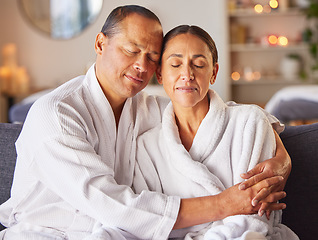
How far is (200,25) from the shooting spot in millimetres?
6586

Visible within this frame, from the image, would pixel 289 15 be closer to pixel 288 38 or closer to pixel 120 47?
pixel 288 38

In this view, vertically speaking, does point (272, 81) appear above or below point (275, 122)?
below

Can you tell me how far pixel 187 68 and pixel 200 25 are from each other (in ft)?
17.1

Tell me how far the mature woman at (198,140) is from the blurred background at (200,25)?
488 cm

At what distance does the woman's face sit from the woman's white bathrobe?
0.09m

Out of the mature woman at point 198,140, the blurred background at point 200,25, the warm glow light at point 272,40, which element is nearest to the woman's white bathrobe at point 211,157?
the mature woman at point 198,140

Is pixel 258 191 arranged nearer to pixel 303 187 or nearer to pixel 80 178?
pixel 303 187

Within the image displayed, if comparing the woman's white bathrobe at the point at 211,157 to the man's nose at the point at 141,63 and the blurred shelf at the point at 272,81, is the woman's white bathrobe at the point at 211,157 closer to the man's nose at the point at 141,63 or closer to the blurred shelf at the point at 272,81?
the man's nose at the point at 141,63

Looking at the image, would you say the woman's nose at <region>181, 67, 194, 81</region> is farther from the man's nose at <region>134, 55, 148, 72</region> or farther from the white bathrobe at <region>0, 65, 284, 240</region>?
the white bathrobe at <region>0, 65, 284, 240</region>

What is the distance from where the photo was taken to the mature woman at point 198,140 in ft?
4.79

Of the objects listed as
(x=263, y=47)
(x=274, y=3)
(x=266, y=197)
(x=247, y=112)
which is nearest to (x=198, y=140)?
(x=247, y=112)

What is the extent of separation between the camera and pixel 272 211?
1477mm

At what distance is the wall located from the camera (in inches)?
259

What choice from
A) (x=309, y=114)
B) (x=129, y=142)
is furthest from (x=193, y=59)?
(x=309, y=114)
